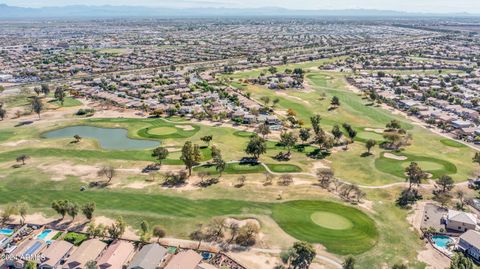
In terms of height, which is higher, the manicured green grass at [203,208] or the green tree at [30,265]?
the green tree at [30,265]

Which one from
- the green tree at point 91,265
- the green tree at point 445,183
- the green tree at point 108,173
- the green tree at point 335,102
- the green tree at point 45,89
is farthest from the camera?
the green tree at point 45,89

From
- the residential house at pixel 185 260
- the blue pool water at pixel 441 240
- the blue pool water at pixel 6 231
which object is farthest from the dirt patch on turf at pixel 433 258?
the blue pool water at pixel 6 231

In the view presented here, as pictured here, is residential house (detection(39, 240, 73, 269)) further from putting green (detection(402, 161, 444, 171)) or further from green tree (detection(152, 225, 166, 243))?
putting green (detection(402, 161, 444, 171))

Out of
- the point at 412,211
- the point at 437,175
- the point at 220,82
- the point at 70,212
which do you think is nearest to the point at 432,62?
the point at 220,82

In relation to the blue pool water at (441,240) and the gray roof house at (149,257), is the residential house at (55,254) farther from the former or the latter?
the blue pool water at (441,240)

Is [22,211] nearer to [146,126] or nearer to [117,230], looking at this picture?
[117,230]

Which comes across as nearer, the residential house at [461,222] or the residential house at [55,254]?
the residential house at [55,254]
